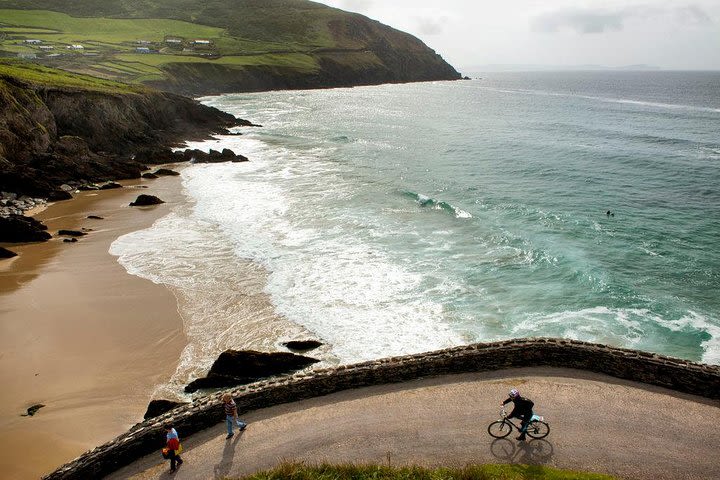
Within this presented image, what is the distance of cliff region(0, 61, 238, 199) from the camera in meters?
46.0

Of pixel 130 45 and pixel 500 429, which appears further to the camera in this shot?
pixel 130 45

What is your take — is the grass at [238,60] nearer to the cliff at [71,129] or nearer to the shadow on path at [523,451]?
the cliff at [71,129]

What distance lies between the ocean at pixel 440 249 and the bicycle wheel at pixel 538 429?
8426 mm

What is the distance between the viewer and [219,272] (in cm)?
3086

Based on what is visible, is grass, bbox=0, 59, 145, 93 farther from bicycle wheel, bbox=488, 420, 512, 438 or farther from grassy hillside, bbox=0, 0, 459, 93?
bicycle wheel, bbox=488, 420, 512, 438

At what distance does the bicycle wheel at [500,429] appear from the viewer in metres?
14.5

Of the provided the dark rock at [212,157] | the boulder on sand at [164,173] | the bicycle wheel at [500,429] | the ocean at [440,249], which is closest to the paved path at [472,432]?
the bicycle wheel at [500,429]

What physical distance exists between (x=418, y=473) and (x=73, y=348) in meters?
18.4

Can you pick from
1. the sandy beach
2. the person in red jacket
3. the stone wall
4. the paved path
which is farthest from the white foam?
the sandy beach

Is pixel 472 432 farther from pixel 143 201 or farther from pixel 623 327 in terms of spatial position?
pixel 143 201

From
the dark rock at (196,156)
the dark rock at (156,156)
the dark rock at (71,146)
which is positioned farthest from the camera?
the dark rock at (196,156)

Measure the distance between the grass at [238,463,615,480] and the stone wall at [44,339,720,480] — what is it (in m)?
3.41

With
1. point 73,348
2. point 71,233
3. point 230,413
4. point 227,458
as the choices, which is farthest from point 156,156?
point 227,458

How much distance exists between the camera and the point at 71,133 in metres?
58.4
